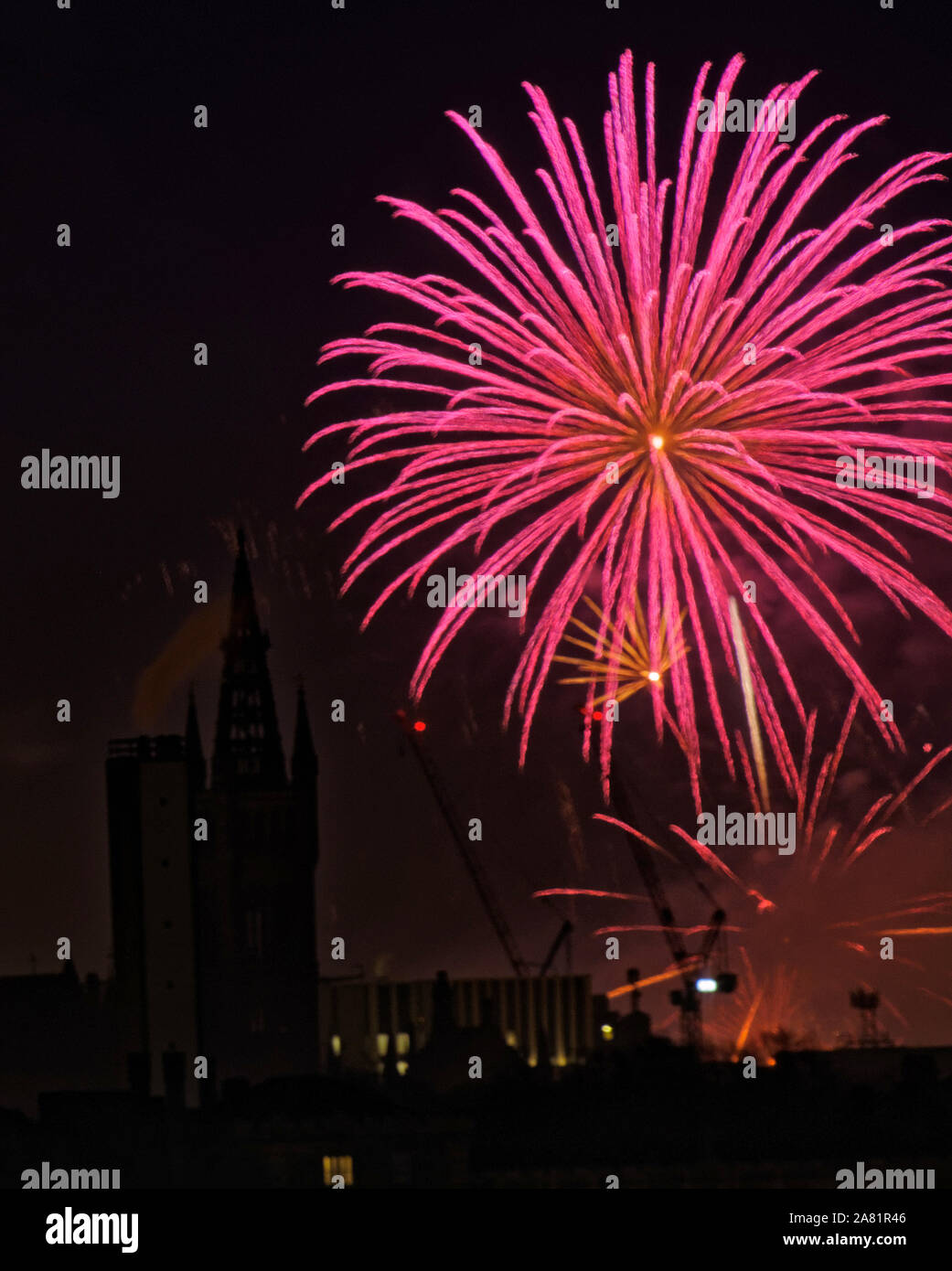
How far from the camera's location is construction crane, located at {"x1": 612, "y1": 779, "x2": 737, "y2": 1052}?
110 metres

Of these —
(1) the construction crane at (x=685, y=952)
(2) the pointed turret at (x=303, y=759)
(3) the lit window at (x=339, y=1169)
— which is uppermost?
(2) the pointed turret at (x=303, y=759)

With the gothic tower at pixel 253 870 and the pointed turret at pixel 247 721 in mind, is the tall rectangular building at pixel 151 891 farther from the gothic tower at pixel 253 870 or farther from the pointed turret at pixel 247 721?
the pointed turret at pixel 247 721

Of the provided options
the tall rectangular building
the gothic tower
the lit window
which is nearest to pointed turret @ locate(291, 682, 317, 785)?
the gothic tower

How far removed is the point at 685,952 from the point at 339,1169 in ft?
113

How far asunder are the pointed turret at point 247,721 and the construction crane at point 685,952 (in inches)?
1127

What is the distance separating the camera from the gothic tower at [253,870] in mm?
121375

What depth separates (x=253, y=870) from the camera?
12988 cm

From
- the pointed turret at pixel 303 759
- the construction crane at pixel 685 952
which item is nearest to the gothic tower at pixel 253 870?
the pointed turret at pixel 303 759

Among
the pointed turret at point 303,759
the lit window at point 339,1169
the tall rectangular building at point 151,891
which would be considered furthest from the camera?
the pointed turret at point 303,759

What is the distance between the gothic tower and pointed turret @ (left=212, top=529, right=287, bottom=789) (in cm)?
6

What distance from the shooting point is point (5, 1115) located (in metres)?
99.1
